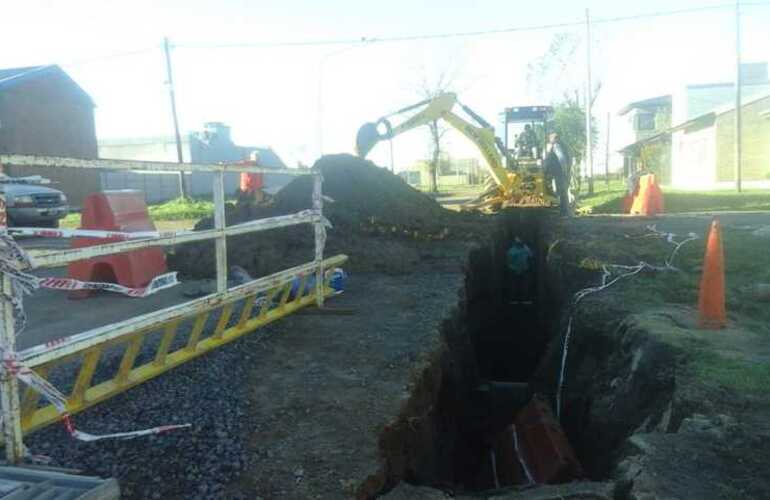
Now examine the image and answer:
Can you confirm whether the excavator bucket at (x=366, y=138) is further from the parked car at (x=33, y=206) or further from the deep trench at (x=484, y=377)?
the parked car at (x=33, y=206)

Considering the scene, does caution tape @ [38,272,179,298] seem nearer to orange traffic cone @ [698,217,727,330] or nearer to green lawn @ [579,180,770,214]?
orange traffic cone @ [698,217,727,330]

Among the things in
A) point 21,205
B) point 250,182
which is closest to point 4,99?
point 21,205

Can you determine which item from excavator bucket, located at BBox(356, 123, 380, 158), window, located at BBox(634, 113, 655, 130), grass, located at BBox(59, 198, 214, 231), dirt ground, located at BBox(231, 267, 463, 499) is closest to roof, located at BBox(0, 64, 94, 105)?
grass, located at BBox(59, 198, 214, 231)

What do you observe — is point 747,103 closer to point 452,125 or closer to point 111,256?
point 452,125

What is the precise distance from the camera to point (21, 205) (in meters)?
14.5

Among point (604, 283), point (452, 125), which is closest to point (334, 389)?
point (604, 283)

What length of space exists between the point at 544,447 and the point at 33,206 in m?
13.5

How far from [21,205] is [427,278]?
10766 millimetres

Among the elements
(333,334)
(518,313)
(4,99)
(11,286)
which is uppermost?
(4,99)

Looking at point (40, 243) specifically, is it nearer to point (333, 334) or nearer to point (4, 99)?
point (333, 334)

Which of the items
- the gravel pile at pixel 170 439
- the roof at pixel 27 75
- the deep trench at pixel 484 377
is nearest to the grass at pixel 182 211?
the roof at pixel 27 75

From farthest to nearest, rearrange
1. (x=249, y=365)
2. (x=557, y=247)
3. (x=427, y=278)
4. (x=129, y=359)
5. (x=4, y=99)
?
(x=4, y=99), (x=557, y=247), (x=427, y=278), (x=249, y=365), (x=129, y=359)

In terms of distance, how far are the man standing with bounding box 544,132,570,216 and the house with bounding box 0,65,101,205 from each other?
776 inches

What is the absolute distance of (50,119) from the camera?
29562mm
